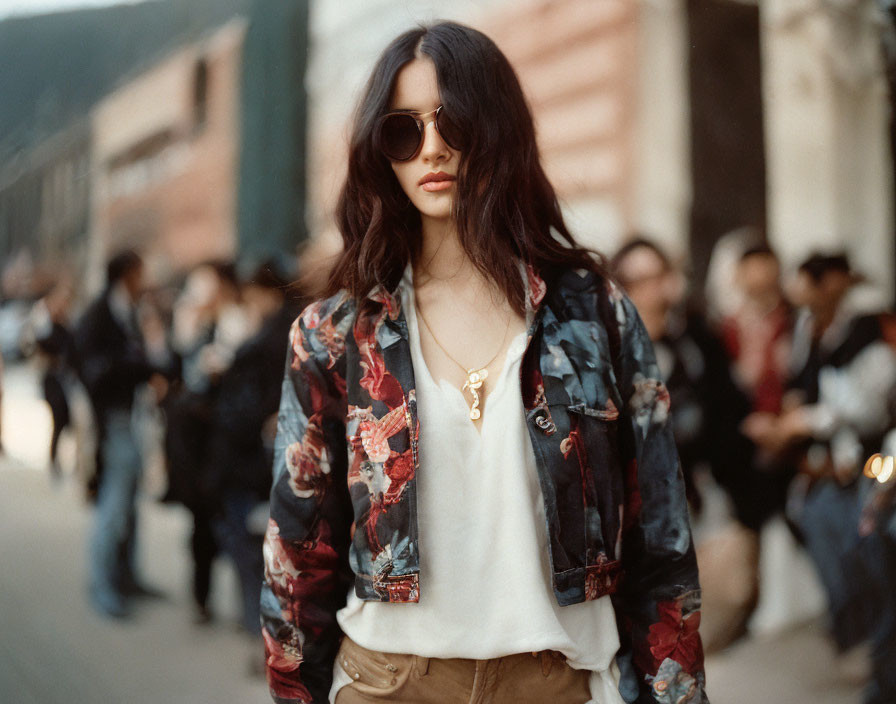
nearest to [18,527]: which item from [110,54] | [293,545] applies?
[110,54]

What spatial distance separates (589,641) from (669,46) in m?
2.33

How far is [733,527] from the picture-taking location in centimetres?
286

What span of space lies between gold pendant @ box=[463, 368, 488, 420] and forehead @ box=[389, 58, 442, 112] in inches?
18.1

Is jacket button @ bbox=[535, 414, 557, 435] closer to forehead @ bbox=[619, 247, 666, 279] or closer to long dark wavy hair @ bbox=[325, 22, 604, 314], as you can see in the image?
long dark wavy hair @ bbox=[325, 22, 604, 314]

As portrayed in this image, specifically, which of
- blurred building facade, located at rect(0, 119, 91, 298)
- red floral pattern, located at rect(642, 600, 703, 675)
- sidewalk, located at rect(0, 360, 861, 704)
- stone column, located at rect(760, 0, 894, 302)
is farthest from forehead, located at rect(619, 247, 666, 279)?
blurred building facade, located at rect(0, 119, 91, 298)

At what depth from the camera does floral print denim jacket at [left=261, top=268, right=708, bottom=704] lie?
1.29 meters

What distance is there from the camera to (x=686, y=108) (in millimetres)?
2928

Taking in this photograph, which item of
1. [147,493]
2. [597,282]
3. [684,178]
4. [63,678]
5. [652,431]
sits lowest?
[63,678]

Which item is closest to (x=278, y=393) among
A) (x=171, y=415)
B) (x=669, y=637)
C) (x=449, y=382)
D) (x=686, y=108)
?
(x=171, y=415)

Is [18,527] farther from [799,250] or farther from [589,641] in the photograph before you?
[799,250]

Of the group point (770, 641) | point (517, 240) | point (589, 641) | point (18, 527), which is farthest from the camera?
point (18, 527)

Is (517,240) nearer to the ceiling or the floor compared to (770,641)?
nearer to the ceiling

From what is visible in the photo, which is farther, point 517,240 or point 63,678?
point 63,678

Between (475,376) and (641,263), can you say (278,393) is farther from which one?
(475,376)
